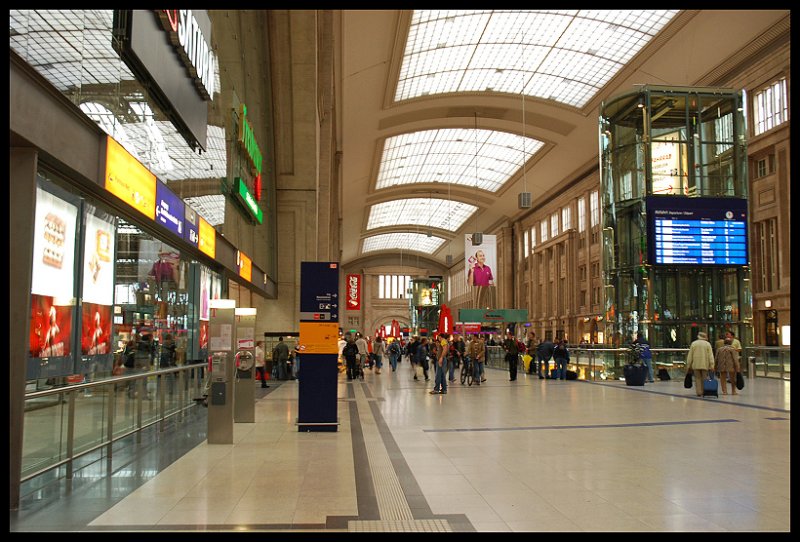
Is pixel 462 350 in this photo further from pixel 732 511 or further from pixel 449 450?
pixel 732 511

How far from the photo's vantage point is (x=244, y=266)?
690 inches

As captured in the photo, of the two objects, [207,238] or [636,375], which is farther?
[636,375]

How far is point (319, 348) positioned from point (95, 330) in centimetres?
292

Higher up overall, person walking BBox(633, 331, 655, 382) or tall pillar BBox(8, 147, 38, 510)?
tall pillar BBox(8, 147, 38, 510)

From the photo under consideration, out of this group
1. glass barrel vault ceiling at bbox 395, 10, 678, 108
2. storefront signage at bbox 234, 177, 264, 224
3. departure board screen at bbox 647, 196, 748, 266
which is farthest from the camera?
glass barrel vault ceiling at bbox 395, 10, 678, 108

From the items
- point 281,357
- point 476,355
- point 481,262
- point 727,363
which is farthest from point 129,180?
point 481,262

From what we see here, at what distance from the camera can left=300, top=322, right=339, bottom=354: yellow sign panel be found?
32.0 feet

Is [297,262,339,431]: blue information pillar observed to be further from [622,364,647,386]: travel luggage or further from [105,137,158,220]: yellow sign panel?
[622,364,647,386]: travel luggage

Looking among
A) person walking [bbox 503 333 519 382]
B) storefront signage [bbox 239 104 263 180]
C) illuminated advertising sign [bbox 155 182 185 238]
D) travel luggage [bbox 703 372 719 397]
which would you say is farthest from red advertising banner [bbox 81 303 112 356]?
person walking [bbox 503 333 519 382]

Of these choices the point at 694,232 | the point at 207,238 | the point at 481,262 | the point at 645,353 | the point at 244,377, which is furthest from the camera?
the point at 481,262

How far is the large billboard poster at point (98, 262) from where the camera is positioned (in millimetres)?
7996

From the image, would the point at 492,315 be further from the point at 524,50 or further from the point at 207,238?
the point at 207,238

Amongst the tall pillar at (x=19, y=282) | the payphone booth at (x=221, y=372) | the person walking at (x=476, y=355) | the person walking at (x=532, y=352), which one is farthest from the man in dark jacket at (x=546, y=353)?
the tall pillar at (x=19, y=282)

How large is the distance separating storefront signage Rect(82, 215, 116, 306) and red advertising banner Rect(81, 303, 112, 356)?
0.30 ft
